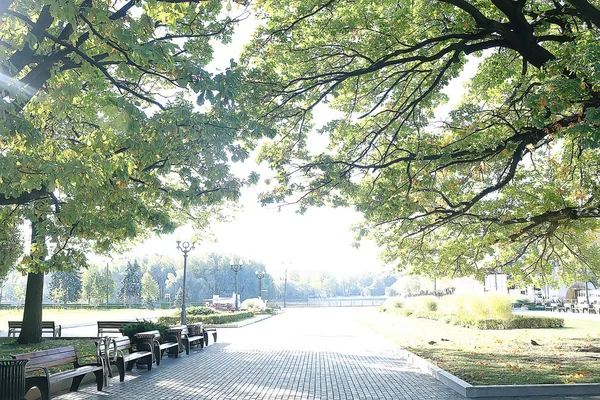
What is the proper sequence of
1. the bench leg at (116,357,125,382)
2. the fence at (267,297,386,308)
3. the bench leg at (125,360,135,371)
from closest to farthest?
the bench leg at (116,357,125,382), the bench leg at (125,360,135,371), the fence at (267,297,386,308)

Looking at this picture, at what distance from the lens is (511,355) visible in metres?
13.8

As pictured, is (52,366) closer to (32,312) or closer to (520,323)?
(32,312)

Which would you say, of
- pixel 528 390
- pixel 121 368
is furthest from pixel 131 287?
pixel 528 390

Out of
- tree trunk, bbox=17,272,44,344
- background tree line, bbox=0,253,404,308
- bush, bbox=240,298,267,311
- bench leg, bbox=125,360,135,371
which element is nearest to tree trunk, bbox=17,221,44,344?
tree trunk, bbox=17,272,44,344

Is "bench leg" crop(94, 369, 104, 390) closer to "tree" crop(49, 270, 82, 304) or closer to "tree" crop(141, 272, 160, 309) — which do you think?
"tree" crop(141, 272, 160, 309)

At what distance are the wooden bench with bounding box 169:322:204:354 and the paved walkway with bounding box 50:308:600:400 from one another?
39cm

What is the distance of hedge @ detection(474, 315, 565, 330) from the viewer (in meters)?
23.1

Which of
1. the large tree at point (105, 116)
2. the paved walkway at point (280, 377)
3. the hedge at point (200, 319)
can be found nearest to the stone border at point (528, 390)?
the paved walkway at point (280, 377)

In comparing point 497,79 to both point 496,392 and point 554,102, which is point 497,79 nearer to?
point 554,102

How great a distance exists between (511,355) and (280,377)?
6568mm

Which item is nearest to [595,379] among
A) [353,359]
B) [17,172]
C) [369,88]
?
[353,359]

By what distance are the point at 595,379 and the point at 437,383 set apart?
2829 mm

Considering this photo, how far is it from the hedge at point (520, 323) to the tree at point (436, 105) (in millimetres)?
8171

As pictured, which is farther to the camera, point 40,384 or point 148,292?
point 148,292
